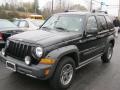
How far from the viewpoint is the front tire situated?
4.78 m

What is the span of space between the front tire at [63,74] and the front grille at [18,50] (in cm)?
77

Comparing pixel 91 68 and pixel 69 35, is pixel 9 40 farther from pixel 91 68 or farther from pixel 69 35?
pixel 91 68

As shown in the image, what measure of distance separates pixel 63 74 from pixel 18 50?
4.07ft

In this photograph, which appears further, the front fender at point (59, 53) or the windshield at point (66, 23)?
the windshield at point (66, 23)

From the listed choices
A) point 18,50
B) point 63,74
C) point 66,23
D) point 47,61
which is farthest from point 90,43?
point 18,50

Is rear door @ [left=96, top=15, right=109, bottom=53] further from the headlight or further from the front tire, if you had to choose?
the headlight

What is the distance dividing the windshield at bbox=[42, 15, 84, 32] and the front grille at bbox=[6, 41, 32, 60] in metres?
1.42

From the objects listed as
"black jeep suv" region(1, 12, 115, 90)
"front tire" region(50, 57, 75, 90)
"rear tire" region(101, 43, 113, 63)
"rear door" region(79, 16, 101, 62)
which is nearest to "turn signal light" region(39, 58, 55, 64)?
"black jeep suv" region(1, 12, 115, 90)

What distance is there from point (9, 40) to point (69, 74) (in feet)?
5.78

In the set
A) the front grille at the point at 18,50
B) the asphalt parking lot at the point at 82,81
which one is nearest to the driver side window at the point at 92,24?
the asphalt parking lot at the point at 82,81

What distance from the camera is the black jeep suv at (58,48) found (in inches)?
181

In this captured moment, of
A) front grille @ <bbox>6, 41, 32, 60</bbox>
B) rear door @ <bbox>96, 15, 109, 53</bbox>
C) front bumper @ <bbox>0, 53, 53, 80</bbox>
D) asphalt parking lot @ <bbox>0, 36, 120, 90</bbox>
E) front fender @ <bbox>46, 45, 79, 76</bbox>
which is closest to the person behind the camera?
front bumper @ <bbox>0, 53, 53, 80</bbox>

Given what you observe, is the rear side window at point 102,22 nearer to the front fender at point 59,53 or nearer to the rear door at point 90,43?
the rear door at point 90,43

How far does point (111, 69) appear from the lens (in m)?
7.02
